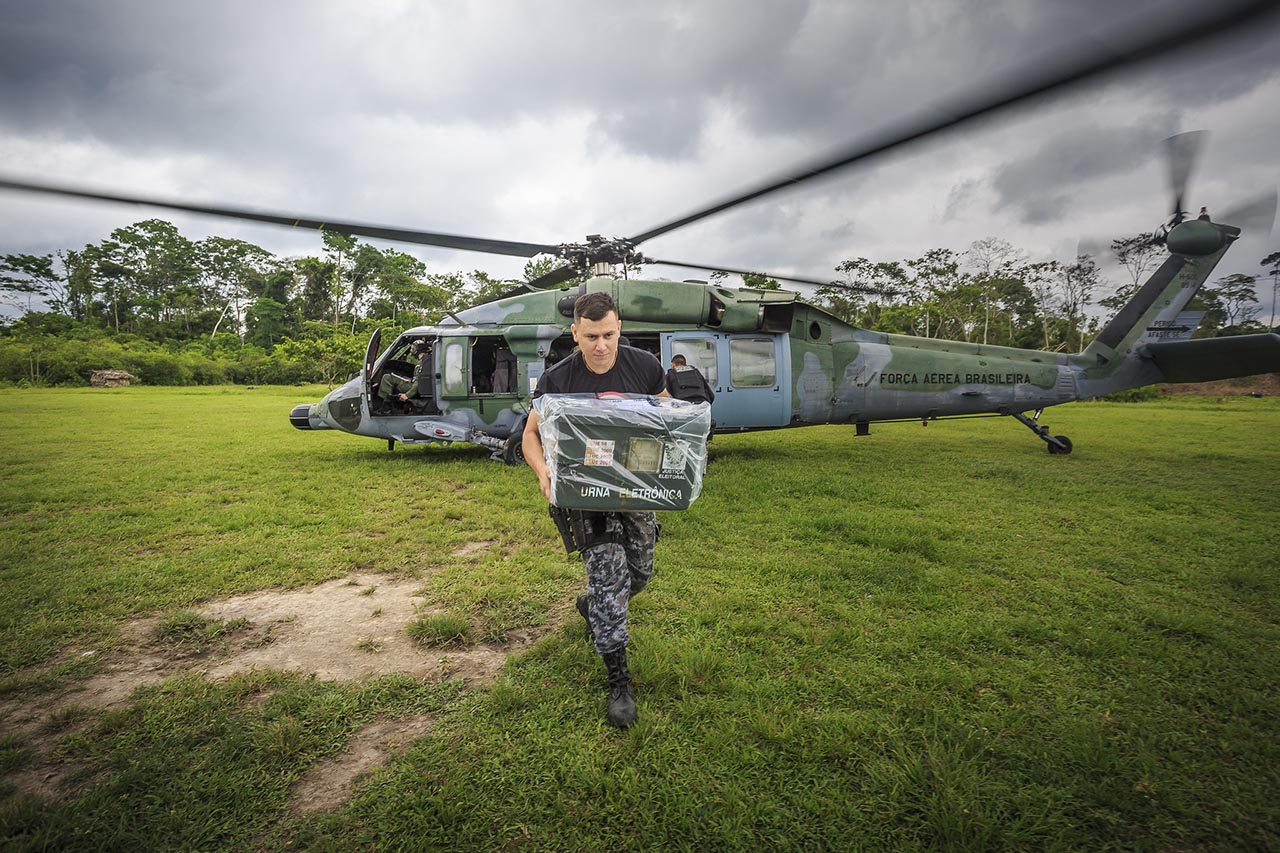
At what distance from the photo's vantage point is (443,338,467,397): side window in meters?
7.93

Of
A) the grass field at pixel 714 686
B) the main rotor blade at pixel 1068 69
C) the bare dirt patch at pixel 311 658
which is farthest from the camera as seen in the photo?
the bare dirt patch at pixel 311 658

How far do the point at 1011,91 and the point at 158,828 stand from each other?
Answer: 3868 mm

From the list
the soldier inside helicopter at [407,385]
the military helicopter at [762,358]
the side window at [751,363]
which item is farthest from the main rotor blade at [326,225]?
the side window at [751,363]

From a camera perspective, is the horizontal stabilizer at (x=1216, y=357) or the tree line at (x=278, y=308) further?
the tree line at (x=278, y=308)

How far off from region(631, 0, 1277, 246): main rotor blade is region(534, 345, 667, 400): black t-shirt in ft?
4.07

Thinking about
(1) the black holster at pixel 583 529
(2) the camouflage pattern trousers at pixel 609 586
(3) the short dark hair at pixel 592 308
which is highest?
(3) the short dark hair at pixel 592 308

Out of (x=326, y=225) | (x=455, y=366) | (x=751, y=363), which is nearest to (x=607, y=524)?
(x=326, y=225)

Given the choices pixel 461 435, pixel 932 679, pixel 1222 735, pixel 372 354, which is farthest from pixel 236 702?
pixel 372 354

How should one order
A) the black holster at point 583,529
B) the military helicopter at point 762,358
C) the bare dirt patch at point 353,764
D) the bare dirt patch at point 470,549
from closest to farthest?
1. the bare dirt patch at point 353,764
2. the black holster at point 583,529
3. the bare dirt patch at point 470,549
4. the military helicopter at point 762,358

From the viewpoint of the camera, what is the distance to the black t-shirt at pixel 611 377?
99.2 inches

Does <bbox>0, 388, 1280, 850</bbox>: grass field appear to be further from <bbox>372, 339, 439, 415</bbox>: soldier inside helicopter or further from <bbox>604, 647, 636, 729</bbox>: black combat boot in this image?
<bbox>372, 339, 439, 415</bbox>: soldier inside helicopter

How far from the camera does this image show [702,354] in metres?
7.86

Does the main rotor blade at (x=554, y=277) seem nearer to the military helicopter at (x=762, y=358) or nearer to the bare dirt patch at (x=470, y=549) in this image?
the military helicopter at (x=762, y=358)

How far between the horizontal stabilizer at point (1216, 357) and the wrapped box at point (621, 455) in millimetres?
9976
